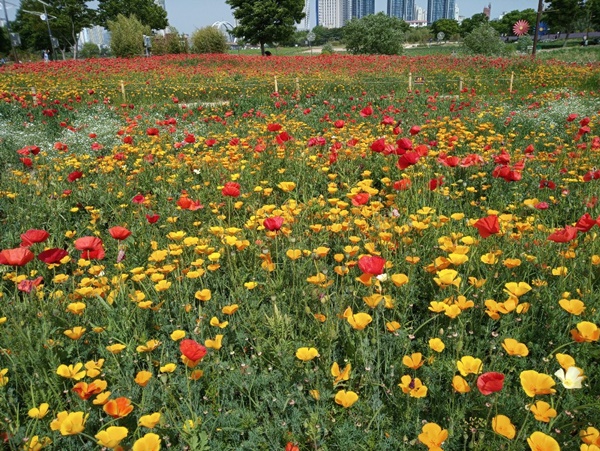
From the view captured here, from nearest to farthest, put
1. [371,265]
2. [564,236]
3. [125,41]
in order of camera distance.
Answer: [371,265], [564,236], [125,41]

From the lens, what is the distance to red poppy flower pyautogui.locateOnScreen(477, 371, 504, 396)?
134cm

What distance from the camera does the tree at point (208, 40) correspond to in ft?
129

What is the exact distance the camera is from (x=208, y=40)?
39.3 meters

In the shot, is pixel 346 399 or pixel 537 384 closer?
pixel 537 384

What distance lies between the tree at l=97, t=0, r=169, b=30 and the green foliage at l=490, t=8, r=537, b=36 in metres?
71.5

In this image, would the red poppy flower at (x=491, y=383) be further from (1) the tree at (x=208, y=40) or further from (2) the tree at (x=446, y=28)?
(2) the tree at (x=446, y=28)

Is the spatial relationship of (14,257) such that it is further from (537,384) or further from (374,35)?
(374,35)

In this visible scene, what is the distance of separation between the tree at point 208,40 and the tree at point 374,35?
11.0 meters

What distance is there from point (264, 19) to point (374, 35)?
41.6 ft

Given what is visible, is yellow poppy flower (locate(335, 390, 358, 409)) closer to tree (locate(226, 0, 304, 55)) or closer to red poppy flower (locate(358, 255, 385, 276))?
red poppy flower (locate(358, 255, 385, 276))

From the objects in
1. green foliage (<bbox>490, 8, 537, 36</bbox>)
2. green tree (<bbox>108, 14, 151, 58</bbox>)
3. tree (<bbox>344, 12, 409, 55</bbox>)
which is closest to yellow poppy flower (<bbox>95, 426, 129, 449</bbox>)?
tree (<bbox>344, 12, 409, 55</bbox>)

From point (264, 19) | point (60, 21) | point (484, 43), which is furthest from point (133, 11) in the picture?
point (484, 43)

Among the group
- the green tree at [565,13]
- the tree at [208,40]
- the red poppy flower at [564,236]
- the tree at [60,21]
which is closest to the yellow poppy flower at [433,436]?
the red poppy flower at [564,236]

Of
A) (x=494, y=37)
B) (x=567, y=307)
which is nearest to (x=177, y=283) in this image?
(x=567, y=307)
